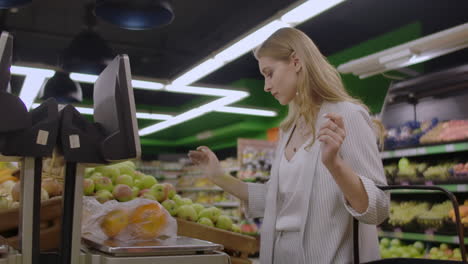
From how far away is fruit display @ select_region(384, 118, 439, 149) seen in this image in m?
4.57

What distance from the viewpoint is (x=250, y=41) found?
4316 mm

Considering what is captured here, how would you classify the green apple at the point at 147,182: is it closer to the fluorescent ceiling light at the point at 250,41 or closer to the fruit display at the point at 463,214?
the fluorescent ceiling light at the point at 250,41

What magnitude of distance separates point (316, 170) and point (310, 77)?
35 centimetres

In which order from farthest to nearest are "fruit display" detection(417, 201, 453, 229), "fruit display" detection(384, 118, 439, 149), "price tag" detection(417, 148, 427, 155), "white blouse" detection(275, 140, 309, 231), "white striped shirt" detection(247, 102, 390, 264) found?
1. "fruit display" detection(384, 118, 439, 149)
2. "price tag" detection(417, 148, 427, 155)
3. "fruit display" detection(417, 201, 453, 229)
4. "white blouse" detection(275, 140, 309, 231)
5. "white striped shirt" detection(247, 102, 390, 264)

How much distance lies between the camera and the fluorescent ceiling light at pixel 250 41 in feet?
13.0

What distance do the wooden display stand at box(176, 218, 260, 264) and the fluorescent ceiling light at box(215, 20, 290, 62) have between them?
2294 millimetres

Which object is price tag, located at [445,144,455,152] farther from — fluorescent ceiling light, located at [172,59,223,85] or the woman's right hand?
the woman's right hand

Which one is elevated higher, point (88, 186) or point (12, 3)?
point (12, 3)

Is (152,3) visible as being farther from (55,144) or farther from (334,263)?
(334,263)

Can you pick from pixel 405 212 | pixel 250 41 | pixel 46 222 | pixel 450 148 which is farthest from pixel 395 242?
pixel 46 222

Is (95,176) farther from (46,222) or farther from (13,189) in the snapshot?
(46,222)

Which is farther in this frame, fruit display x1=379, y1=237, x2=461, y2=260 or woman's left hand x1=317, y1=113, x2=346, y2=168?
fruit display x1=379, y1=237, x2=461, y2=260

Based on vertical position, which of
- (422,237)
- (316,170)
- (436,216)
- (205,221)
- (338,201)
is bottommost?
(422,237)

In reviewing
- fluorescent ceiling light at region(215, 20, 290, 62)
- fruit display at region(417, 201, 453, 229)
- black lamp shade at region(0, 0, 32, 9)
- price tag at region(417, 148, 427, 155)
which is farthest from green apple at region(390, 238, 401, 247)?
black lamp shade at region(0, 0, 32, 9)
